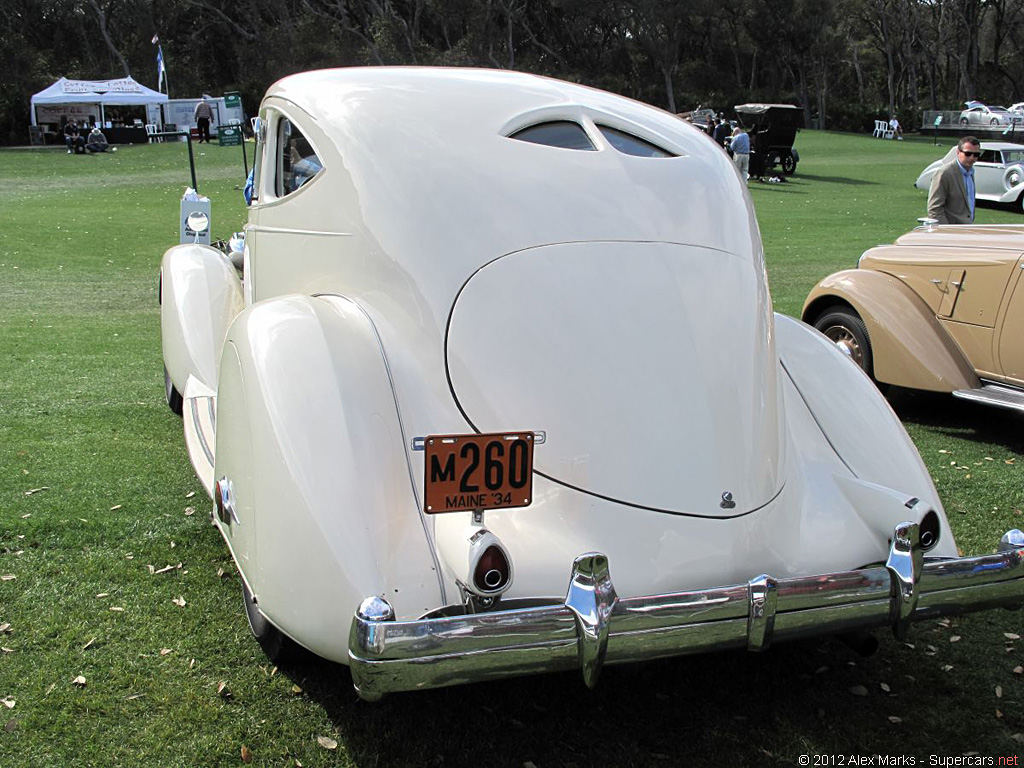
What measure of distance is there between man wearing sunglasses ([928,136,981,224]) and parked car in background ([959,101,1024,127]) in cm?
4535

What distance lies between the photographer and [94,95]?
40.8 meters

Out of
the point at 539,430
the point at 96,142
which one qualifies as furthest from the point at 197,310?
the point at 96,142

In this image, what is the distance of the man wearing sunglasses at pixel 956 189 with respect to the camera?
927 cm

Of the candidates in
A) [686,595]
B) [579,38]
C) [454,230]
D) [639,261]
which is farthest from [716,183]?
[579,38]

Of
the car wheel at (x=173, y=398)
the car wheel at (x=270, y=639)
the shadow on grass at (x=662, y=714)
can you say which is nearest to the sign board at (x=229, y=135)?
the car wheel at (x=173, y=398)

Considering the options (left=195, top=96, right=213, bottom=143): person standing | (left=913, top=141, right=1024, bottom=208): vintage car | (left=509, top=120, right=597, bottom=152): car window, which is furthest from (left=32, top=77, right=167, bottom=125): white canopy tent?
(left=509, top=120, right=597, bottom=152): car window

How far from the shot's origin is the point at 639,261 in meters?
3.29

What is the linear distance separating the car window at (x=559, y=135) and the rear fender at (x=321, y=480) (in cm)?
95

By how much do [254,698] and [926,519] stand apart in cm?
240

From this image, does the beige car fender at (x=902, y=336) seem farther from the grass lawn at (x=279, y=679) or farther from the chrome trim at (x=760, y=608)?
the chrome trim at (x=760, y=608)

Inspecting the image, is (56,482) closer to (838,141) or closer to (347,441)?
(347,441)

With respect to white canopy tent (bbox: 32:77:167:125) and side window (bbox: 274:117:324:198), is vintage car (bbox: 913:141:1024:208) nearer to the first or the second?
side window (bbox: 274:117:324:198)

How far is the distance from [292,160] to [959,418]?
5.34 metres

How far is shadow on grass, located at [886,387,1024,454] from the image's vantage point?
669 cm
